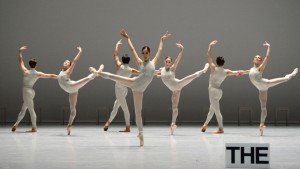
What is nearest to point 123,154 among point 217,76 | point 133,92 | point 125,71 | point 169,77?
point 133,92

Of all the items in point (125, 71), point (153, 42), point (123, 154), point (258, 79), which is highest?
point (153, 42)

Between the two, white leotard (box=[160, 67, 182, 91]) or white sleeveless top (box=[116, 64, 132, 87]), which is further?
white sleeveless top (box=[116, 64, 132, 87])

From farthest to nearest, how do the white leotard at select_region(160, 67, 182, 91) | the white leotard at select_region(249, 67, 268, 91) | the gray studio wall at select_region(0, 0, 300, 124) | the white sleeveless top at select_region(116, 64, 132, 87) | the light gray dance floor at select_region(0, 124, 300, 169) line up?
the gray studio wall at select_region(0, 0, 300, 124) < the white sleeveless top at select_region(116, 64, 132, 87) < the white leotard at select_region(160, 67, 182, 91) < the white leotard at select_region(249, 67, 268, 91) < the light gray dance floor at select_region(0, 124, 300, 169)

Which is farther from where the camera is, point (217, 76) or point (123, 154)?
point (217, 76)

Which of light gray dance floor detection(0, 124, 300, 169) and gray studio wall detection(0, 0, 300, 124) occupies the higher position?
gray studio wall detection(0, 0, 300, 124)

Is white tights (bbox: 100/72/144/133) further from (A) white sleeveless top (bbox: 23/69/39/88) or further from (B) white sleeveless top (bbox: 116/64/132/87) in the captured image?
(A) white sleeveless top (bbox: 23/69/39/88)

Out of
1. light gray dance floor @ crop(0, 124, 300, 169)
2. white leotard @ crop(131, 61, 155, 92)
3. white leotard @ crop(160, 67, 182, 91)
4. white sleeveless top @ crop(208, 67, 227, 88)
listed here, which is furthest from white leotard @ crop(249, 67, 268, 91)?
white leotard @ crop(131, 61, 155, 92)

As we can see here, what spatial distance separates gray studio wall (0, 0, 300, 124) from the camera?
55.2ft

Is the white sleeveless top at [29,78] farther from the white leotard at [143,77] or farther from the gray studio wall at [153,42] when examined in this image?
the gray studio wall at [153,42]

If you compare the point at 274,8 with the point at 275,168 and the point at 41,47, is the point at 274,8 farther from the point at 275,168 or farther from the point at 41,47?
the point at 275,168

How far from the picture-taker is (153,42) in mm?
16750

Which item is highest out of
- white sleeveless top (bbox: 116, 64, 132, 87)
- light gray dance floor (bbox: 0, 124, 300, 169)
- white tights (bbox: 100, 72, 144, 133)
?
white sleeveless top (bbox: 116, 64, 132, 87)

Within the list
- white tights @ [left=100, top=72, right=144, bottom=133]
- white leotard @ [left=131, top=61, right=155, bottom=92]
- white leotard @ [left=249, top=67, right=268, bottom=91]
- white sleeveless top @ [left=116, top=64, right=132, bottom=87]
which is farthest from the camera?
white sleeveless top @ [left=116, top=64, right=132, bottom=87]

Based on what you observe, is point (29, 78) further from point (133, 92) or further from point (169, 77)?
point (133, 92)
